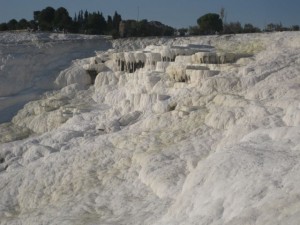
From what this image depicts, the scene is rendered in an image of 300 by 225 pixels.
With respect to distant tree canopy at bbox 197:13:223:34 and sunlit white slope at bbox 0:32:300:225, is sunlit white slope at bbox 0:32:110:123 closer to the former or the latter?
sunlit white slope at bbox 0:32:300:225

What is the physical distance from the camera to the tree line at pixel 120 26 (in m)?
31.8

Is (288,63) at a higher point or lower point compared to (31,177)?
higher

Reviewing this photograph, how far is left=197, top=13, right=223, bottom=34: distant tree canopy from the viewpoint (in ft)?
108

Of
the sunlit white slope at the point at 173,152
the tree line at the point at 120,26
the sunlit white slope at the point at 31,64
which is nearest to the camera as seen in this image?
the sunlit white slope at the point at 173,152

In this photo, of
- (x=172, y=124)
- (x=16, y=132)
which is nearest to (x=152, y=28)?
(x=16, y=132)

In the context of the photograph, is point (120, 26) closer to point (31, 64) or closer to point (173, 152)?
point (31, 64)

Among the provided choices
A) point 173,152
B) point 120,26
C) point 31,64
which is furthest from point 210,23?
point 173,152

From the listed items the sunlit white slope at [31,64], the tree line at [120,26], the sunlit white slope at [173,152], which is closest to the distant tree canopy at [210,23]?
the tree line at [120,26]

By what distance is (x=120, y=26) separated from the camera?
32594 mm

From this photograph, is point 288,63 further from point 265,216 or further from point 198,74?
point 265,216

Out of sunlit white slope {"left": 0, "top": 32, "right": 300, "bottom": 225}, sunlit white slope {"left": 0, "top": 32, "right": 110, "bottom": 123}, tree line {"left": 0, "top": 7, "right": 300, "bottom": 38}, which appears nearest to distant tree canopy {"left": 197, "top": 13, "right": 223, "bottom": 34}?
tree line {"left": 0, "top": 7, "right": 300, "bottom": 38}

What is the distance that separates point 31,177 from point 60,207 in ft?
6.42

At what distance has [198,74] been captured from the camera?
49.7 ft

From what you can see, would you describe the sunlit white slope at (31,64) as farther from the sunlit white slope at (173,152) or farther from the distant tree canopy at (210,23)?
the distant tree canopy at (210,23)
